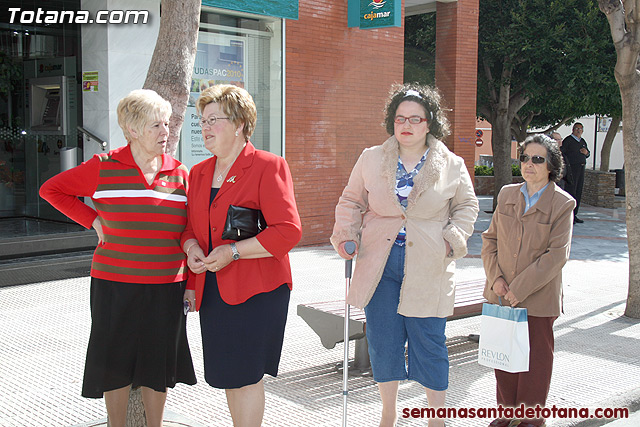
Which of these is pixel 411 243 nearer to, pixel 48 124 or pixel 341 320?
pixel 341 320

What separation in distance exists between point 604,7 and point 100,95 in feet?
21.2

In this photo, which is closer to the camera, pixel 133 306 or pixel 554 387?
pixel 133 306

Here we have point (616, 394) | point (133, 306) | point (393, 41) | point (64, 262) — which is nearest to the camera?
point (133, 306)

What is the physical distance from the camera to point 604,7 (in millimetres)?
7570

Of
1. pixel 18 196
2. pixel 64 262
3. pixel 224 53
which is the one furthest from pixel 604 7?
pixel 18 196

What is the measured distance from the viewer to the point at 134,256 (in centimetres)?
365

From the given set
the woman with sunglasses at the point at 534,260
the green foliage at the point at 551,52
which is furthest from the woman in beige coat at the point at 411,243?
the green foliage at the point at 551,52

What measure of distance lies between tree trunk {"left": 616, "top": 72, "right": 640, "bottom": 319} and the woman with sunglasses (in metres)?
3.55

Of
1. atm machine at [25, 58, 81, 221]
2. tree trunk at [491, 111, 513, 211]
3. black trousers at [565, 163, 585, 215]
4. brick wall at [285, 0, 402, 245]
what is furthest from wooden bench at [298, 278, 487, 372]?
tree trunk at [491, 111, 513, 211]

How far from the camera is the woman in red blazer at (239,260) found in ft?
11.5

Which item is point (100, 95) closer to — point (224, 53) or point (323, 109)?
point (224, 53)

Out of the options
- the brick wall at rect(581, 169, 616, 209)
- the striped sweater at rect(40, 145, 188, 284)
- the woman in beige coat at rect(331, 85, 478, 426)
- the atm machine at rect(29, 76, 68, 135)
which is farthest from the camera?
the brick wall at rect(581, 169, 616, 209)

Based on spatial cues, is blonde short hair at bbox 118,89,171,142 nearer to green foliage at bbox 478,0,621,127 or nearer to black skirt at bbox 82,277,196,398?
black skirt at bbox 82,277,196,398

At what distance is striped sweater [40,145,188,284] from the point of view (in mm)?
3645
